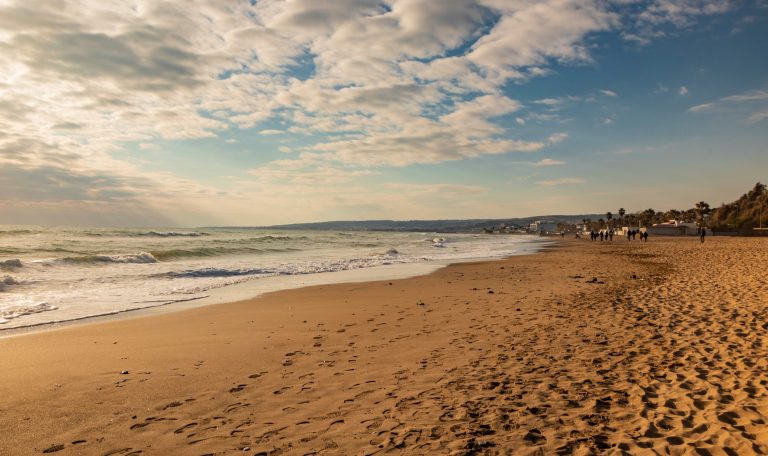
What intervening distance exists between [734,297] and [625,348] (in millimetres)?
7110

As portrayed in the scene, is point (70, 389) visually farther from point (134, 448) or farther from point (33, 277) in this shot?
point (33, 277)

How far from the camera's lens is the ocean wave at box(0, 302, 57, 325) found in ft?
38.8

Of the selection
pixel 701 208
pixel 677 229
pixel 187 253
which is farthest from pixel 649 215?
pixel 187 253

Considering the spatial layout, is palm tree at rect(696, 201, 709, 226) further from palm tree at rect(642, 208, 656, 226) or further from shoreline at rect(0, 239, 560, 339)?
shoreline at rect(0, 239, 560, 339)

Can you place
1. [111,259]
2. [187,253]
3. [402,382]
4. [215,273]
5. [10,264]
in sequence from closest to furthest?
1. [402,382]
2. [10,264]
3. [215,273]
4. [111,259]
5. [187,253]

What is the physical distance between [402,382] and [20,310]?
12.4 m

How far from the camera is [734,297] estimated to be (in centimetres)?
1262

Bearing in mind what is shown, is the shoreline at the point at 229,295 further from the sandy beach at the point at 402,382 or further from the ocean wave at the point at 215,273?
the ocean wave at the point at 215,273

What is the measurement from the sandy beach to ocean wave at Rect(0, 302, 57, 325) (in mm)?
2757

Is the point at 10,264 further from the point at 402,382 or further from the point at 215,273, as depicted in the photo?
the point at 402,382

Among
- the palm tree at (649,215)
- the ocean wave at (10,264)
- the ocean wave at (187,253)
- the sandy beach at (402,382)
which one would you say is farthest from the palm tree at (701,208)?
the ocean wave at (10,264)

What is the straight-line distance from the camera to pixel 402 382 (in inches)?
263

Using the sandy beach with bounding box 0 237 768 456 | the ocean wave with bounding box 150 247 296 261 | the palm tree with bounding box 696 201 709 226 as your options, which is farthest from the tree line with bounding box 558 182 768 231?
the sandy beach with bounding box 0 237 768 456

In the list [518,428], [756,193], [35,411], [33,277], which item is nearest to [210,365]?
[35,411]
